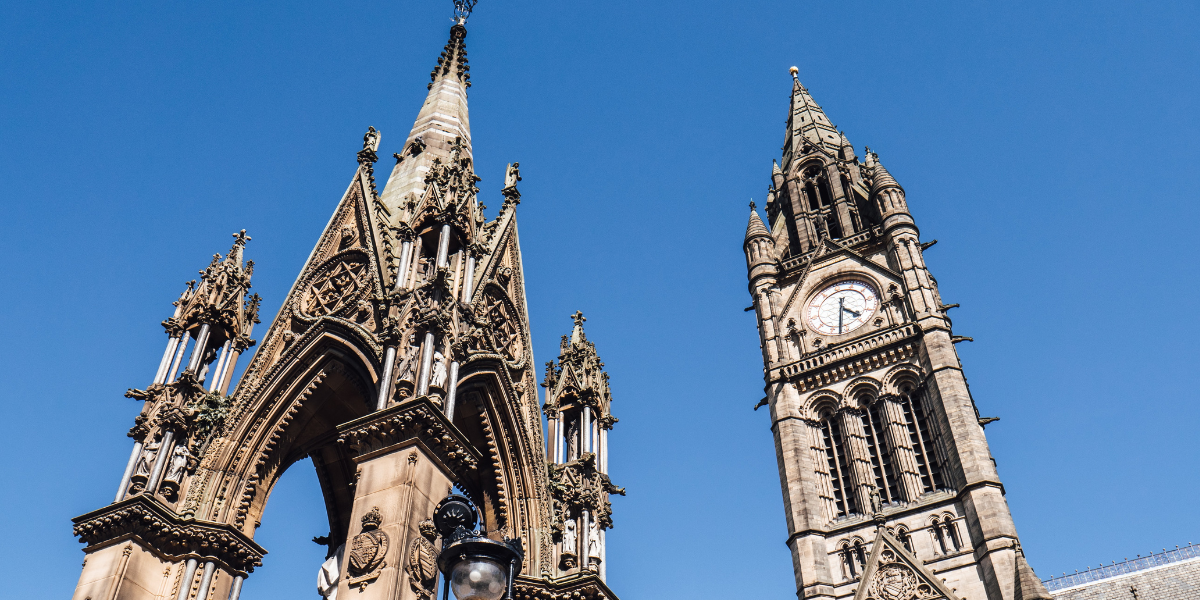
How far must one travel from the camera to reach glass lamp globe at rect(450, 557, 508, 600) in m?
6.50

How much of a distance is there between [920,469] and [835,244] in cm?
1569

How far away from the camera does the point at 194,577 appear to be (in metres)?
12.0

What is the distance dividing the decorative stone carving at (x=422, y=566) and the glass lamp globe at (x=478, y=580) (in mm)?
2994

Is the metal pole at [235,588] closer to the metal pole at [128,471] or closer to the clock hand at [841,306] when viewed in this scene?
the metal pole at [128,471]

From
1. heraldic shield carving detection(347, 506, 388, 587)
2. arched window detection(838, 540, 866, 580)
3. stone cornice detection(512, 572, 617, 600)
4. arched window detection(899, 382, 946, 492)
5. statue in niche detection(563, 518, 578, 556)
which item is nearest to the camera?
heraldic shield carving detection(347, 506, 388, 587)

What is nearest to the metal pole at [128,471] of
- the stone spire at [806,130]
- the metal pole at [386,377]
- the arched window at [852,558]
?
the metal pole at [386,377]

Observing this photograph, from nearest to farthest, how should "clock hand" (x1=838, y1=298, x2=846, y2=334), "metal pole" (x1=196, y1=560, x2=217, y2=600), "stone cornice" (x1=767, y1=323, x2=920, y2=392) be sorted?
"metal pole" (x1=196, y1=560, x2=217, y2=600)
"stone cornice" (x1=767, y1=323, x2=920, y2=392)
"clock hand" (x1=838, y1=298, x2=846, y2=334)

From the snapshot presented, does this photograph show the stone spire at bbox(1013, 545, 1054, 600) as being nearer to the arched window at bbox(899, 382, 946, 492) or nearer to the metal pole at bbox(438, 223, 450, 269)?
the arched window at bbox(899, 382, 946, 492)

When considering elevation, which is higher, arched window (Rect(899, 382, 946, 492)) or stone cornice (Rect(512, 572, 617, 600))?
arched window (Rect(899, 382, 946, 492))

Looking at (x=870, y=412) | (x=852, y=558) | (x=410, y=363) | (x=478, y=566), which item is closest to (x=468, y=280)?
(x=410, y=363)

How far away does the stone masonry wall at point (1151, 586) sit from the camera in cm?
4029

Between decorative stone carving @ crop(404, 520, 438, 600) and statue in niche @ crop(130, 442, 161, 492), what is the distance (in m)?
4.41

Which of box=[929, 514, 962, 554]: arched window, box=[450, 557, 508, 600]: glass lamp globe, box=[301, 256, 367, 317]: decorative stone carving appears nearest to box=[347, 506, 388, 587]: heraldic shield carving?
box=[450, 557, 508, 600]: glass lamp globe

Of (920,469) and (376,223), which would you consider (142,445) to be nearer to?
(376,223)
